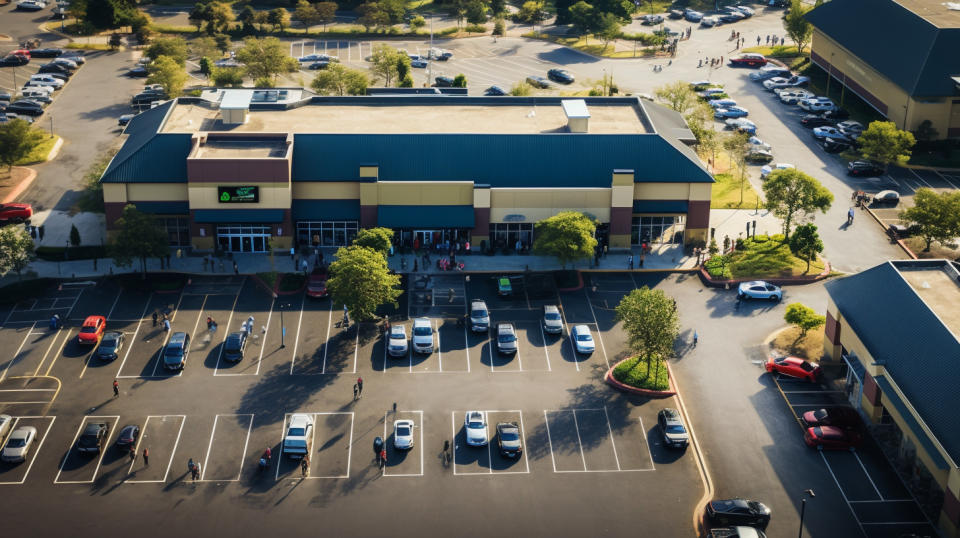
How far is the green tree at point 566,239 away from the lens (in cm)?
9062

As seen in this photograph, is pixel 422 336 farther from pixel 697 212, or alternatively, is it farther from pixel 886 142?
pixel 886 142

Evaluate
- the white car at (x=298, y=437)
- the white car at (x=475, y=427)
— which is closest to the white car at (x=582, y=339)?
the white car at (x=475, y=427)

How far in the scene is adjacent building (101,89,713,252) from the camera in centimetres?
9512

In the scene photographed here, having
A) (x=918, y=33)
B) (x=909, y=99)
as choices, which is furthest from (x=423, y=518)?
(x=918, y=33)

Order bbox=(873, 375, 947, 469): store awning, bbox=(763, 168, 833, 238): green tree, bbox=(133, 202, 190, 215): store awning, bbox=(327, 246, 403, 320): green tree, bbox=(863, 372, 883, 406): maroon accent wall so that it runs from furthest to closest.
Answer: bbox=(763, 168, 833, 238): green tree → bbox=(133, 202, 190, 215): store awning → bbox=(327, 246, 403, 320): green tree → bbox=(863, 372, 883, 406): maroon accent wall → bbox=(873, 375, 947, 469): store awning

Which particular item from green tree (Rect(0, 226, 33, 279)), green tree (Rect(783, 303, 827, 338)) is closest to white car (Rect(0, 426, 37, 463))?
green tree (Rect(0, 226, 33, 279))

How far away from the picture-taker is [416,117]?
10544 cm

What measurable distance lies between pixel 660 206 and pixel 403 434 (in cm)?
3849

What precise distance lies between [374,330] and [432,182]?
1711 centimetres

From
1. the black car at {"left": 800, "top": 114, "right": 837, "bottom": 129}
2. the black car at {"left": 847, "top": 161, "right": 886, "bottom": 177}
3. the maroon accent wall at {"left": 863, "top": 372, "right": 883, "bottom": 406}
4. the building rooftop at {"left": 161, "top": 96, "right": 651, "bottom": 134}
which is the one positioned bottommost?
the maroon accent wall at {"left": 863, "top": 372, "right": 883, "bottom": 406}

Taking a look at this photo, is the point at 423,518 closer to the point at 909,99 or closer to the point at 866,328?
the point at 866,328

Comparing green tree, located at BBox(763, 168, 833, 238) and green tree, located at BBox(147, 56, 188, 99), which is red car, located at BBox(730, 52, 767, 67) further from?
green tree, located at BBox(147, 56, 188, 99)

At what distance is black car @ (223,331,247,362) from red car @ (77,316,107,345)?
10.1 meters

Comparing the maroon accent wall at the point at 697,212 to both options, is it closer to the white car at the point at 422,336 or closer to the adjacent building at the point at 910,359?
the adjacent building at the point at 910,359
